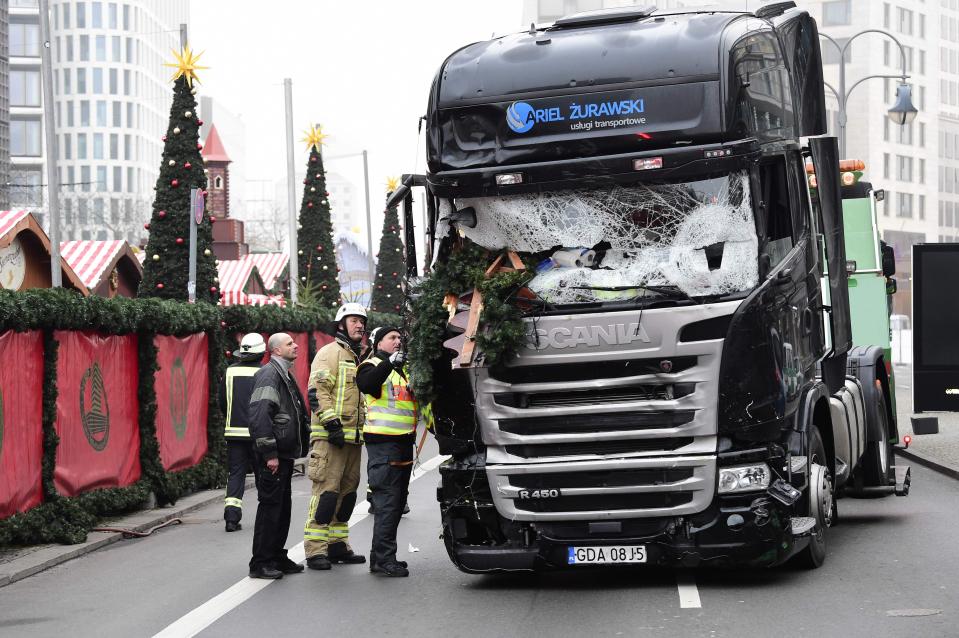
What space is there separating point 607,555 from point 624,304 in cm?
171

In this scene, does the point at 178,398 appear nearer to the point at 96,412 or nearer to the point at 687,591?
the point at 96,412

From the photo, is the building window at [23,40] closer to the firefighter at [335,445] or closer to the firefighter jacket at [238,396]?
the firefighter jacket at [238,396]

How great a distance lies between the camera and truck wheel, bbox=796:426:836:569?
34.2 feet

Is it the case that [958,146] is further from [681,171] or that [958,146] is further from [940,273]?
[681,171]

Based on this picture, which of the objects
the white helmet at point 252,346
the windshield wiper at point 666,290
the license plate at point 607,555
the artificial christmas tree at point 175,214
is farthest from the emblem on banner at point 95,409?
the artificial christmas tree at point 175,214

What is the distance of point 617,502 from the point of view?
32.8ft

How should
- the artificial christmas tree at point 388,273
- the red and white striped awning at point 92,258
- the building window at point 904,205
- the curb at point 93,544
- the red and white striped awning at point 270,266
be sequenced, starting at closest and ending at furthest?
the curb at point 93,544, the red and white striped awning at point 92,258, the artificial christmas tree at point 388,273, the red and white striped awning at point 270,266, the building window at point 904,205

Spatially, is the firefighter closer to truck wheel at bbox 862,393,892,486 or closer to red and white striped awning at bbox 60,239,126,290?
truck wheel at bbox 862,393,892,486

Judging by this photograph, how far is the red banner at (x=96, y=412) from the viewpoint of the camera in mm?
14250

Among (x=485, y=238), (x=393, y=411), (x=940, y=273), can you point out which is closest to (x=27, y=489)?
(x=393, y=411)

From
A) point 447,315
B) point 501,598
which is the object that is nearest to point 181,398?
point 447,315

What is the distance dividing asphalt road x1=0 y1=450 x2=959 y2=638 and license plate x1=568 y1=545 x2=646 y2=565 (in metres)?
0.23

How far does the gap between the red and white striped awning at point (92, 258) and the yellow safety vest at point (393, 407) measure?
30.3m

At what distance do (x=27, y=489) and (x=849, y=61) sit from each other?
111 metres
